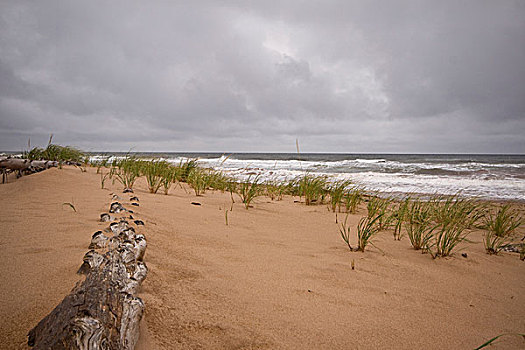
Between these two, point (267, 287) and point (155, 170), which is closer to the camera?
point (267, 287)

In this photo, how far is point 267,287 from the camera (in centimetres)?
176

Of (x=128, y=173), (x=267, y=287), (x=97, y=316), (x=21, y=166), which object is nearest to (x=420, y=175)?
(x=128, y=173)

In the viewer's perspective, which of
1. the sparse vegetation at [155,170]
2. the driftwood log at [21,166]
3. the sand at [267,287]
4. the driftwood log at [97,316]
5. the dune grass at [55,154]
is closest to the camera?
the driftwood log at [97,316]

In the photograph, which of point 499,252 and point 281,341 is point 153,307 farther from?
point 499,252

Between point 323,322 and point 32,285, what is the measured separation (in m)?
1.40

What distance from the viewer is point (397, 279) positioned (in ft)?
6.90

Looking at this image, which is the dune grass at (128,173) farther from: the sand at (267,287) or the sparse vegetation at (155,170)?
the sand at (267,287)

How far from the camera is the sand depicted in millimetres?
1243

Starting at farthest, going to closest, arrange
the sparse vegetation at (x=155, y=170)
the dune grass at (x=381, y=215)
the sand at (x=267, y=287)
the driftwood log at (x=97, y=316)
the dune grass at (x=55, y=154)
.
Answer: the dune grass at (x=55, y=154) < the sparse vegetation at (x=155, y=170) < the dune grass at (x=381, y=215) < the sand at (x=267, y=287) < the driftwood log at (x=97, y=316)

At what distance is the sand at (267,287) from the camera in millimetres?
1243

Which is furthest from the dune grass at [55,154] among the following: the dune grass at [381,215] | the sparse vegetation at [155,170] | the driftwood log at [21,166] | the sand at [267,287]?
the dune grass at [381,215]

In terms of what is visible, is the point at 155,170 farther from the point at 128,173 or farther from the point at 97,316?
the point at 97,316

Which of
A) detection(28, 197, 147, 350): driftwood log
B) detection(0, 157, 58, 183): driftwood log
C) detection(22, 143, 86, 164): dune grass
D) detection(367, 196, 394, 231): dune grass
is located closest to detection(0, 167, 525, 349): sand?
detection(28, 197, 147, 350): driftwood log

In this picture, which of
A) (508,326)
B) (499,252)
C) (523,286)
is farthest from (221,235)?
(499,252)
